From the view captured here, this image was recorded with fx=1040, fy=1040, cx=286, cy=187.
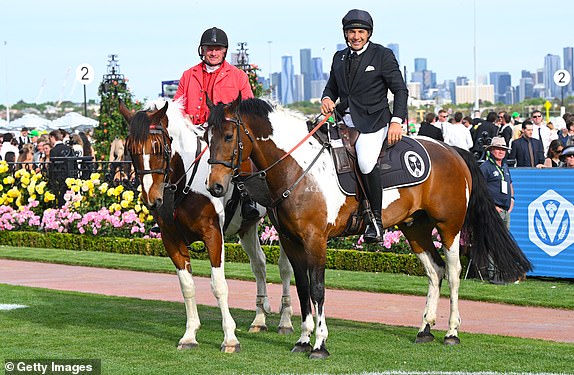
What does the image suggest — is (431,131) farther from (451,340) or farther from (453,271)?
(451,340)

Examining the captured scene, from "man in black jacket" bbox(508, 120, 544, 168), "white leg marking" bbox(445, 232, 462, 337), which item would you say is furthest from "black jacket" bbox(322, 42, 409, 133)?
"man in black jacket" bbox(508, 120, 544, 168)

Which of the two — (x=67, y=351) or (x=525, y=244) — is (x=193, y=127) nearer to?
(x=67, y=351)

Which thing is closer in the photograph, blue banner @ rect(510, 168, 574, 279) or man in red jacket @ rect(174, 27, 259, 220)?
man in red jacket @ rect(174, 27, 259, 220)

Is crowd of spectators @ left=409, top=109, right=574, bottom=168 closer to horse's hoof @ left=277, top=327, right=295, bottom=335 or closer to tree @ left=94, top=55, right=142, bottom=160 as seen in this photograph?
horse's hoof @ left=277, top=327, right=295, bottom=335

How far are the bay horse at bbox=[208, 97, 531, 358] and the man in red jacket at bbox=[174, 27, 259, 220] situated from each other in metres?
1.09

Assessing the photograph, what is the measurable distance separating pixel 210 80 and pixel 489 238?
3130 mm

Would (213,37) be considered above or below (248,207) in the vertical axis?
above

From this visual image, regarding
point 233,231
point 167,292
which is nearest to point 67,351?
point 233,231

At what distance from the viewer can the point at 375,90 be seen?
29.9ft

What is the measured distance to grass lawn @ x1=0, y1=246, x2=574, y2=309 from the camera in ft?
40.0

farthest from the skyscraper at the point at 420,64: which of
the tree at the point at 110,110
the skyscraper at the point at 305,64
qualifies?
the tree at the point at 110,110

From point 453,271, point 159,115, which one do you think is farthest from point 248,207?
point 453,271

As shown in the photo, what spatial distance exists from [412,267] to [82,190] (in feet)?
25.7

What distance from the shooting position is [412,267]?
47.4ft
